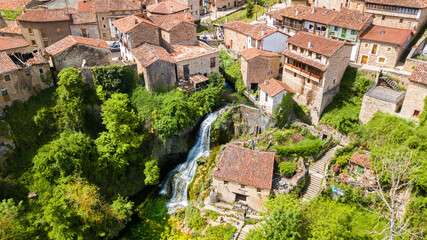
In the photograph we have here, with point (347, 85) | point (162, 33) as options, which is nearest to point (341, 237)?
point (347, 85)

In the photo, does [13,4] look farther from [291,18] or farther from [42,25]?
[291,18]

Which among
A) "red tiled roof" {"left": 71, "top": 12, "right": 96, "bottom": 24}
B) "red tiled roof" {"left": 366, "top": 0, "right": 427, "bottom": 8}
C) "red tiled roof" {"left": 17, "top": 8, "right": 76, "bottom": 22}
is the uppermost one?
"red tiled roof" {"left": 366, "top": 0, "right": 427, "bottom": 8}

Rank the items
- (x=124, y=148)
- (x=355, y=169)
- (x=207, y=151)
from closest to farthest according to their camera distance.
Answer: (x=355, y=169) < (x=124, y=148) < (x=207, y=151)

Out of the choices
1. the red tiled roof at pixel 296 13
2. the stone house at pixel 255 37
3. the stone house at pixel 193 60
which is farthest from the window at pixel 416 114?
the stone house at pixel 193 60

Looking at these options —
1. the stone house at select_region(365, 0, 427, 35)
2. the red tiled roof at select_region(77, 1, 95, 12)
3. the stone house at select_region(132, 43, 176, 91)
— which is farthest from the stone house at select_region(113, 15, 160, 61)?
the stone house at select_region(365, 0, 427, 35)

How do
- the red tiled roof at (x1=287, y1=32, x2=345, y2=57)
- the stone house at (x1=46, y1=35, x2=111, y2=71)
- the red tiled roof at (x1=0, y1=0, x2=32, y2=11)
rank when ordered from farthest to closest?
the red tiled roof at (x1=0, y1=0, x2=32, y2=11), the stone house at (x1=46, y1=35, x2=111, y2=71), the red tiled roof at (x1=287, y1=32, x2=345, y2=57)

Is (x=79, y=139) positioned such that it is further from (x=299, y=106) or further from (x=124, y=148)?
(x=299, y=106)

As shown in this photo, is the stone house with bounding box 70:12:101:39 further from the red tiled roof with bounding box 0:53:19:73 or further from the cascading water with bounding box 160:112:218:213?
the cascading water with bounding box 160:112:218:213
